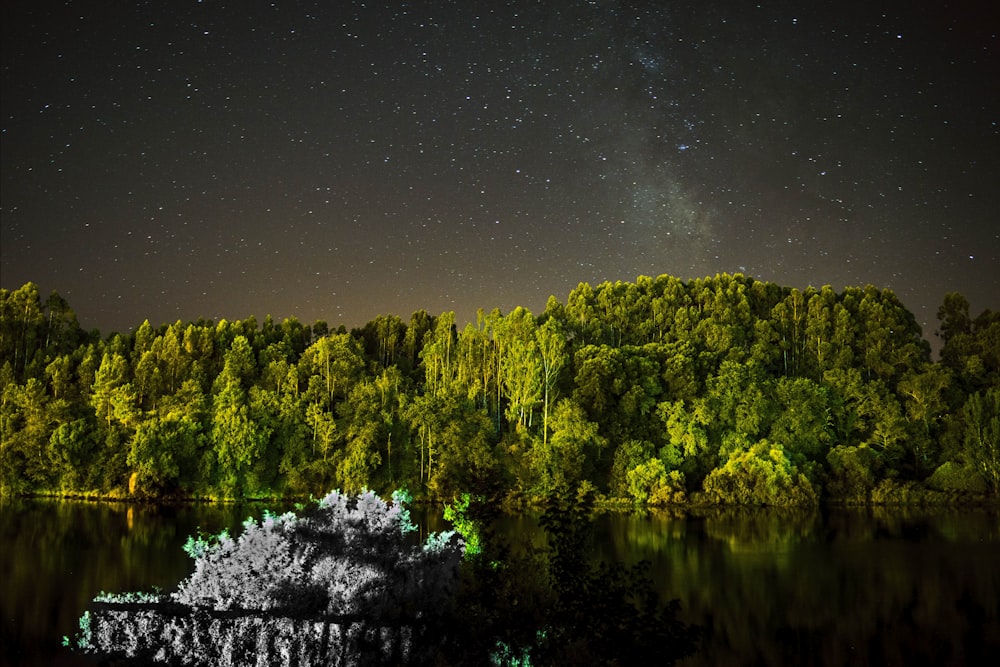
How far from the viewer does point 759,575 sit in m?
20.5

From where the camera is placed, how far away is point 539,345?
51.1m

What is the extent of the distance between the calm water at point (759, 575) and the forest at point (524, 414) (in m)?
10.4

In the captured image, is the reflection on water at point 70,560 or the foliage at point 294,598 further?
the reflection on water at point 70,560

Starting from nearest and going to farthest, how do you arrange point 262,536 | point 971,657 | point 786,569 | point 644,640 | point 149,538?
point 644,640
point 262,536
point 971,657
point 786,569
point 149,538

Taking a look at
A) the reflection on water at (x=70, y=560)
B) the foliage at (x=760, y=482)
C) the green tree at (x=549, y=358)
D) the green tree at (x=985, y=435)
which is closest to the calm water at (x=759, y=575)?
the reflection on water at (x=70, y=560)

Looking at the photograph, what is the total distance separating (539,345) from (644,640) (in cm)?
4239

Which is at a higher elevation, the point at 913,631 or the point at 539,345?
the point at 539,345

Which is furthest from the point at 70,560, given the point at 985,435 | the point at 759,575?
the point at 985,435

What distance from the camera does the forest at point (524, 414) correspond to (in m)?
45.5

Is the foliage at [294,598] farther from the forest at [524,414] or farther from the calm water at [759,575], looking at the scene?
the forest at [524,414]

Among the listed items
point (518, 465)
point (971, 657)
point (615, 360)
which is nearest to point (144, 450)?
point (518, 465)

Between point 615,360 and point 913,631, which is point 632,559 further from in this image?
point 615,360

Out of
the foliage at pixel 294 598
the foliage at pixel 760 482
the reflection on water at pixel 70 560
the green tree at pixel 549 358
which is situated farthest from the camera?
the green tree at pixel 549 358

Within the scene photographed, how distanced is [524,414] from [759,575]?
3153 cm
